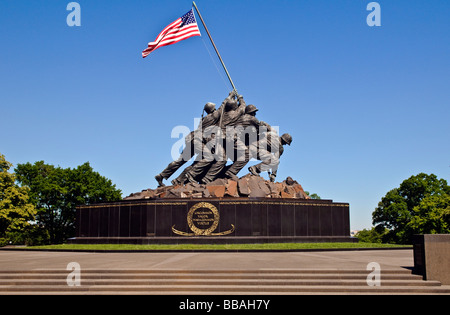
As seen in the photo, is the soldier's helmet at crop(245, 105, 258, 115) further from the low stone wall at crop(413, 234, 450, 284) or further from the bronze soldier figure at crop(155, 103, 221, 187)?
the low stone wall at crop(413, 234, 450, 284)

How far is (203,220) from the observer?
21.2 metres

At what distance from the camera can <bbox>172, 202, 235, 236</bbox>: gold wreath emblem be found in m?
21.1

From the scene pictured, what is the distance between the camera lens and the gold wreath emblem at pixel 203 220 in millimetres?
21078

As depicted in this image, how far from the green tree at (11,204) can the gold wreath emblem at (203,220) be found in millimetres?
18139

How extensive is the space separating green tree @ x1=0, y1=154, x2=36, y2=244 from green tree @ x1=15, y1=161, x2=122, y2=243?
630 centimetres

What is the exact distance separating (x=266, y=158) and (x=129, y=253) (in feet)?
35.8

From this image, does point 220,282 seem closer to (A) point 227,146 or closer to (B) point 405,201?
(A) point 227,146

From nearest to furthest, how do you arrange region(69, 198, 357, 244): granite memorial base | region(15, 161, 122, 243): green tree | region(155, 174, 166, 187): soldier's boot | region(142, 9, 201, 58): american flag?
region(69, 198, 357, 244): granite memorial base
region(142, 9, 201, 58): american flag
region(155, 174, 166, 187): soldier's boot
region(15, 161, 122, 243): green tree

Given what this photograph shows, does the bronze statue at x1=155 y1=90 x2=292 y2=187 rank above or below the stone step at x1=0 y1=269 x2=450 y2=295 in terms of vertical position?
above

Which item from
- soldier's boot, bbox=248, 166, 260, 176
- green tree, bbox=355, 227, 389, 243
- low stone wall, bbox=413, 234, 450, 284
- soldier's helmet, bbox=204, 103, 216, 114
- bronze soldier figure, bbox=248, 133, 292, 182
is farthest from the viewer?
green tree, bbox=355, 227, 389, 243

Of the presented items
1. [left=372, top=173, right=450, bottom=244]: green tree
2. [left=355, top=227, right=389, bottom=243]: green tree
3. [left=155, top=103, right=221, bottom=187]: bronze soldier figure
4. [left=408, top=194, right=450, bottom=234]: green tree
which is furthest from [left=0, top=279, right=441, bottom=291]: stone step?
[left=355, top=227, right=389, bottom=243]: green tree

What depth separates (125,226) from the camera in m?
22.1

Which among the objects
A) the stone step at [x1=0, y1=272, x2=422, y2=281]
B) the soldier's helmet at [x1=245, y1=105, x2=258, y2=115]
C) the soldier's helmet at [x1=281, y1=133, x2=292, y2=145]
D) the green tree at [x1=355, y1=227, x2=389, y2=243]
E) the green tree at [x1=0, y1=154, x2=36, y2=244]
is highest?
the soldier's helmet at [x1=245, y1=105, x2=258, y2=115]
